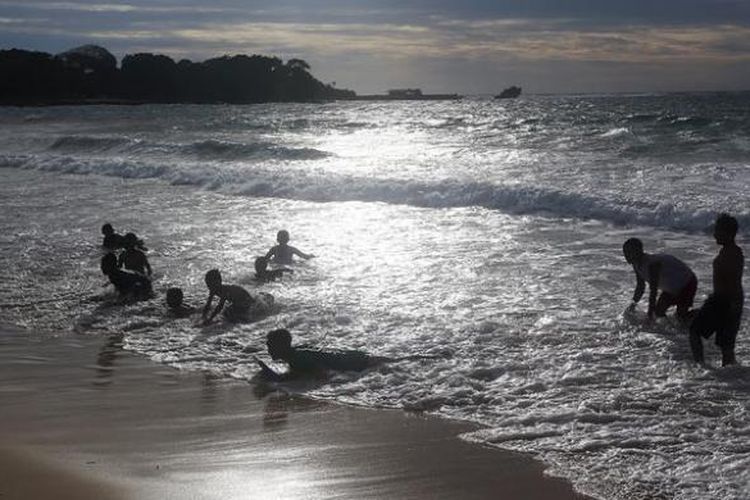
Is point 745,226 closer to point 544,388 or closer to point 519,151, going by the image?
point 544,388

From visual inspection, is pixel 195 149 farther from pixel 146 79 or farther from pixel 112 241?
pixel 146 79

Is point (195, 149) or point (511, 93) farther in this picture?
point (511, 93)

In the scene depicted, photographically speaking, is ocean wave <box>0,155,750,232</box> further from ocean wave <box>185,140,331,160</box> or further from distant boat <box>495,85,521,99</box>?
distant boat <box>495,85,521,99</box>

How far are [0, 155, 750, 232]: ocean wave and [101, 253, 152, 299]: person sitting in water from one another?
864cm

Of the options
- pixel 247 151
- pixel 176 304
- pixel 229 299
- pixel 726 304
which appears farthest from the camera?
pixel 247 151

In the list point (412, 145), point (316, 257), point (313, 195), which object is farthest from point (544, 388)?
point (412, 145)

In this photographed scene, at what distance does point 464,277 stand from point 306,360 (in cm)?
410

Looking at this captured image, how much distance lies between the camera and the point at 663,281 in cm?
953

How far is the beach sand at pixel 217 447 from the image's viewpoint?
220 inches

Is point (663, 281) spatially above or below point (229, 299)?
above

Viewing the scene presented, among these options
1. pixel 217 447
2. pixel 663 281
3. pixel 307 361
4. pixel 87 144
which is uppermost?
pixel 87 144

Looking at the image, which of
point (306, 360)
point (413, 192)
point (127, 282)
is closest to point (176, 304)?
point (127, 282)

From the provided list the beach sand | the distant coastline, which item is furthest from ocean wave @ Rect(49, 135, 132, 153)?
the distant coastline

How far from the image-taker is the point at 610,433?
6574mm
